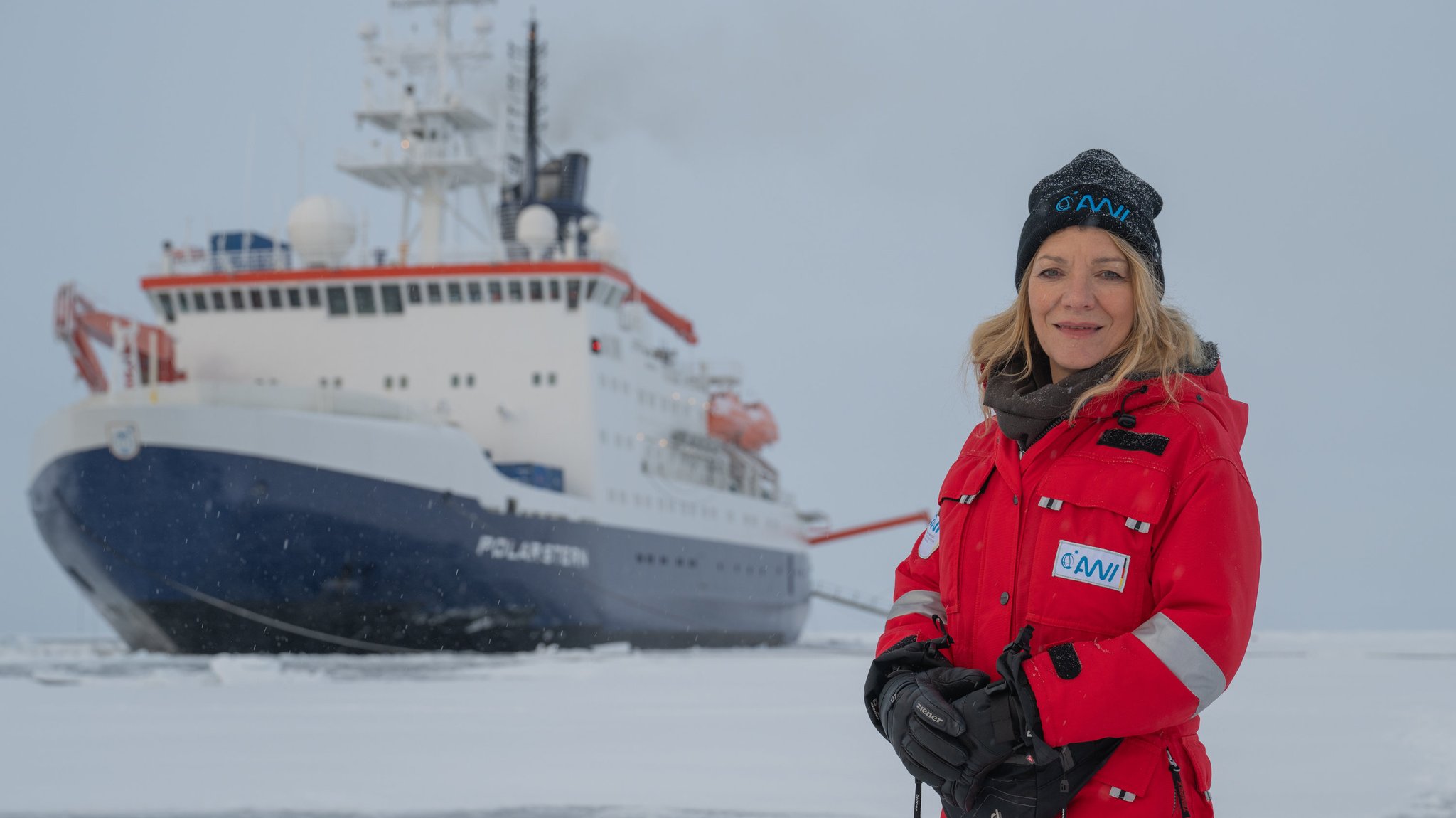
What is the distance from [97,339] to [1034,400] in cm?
2281

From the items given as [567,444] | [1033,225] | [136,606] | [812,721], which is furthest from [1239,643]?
[567,444]

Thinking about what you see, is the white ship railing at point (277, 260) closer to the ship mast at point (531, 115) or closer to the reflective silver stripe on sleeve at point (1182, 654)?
the ship mast at point (531, 115)

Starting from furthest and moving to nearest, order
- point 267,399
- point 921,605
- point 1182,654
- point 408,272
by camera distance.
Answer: point 408,272 < point 267,399 < point 921,605 < point 1182,654

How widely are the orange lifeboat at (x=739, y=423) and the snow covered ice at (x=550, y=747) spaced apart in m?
14.5

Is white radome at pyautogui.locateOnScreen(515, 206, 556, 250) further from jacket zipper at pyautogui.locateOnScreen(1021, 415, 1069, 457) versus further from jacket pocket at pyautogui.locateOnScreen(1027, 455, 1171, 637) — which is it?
jacket pocket at pyautogui.locateOnScreen(1027, 455, 1171, 637)

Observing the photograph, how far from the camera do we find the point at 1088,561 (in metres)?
1.80

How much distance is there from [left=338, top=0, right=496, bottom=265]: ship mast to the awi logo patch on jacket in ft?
70.4

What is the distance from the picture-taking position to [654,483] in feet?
76.2

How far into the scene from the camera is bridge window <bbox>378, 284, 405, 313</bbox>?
836 inches

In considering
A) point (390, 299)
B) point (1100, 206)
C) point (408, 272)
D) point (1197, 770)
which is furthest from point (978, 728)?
point (390, 299)

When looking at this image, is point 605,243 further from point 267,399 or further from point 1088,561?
point 1088,561

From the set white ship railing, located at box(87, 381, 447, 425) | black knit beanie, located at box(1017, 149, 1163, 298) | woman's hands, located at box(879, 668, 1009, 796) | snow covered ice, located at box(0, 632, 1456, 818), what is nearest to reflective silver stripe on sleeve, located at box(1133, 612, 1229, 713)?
woman's hands, located at box(879, 668, 1009, 796)

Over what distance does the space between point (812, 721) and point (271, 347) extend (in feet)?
49.4

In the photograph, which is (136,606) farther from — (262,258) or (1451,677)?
(1451,677)
